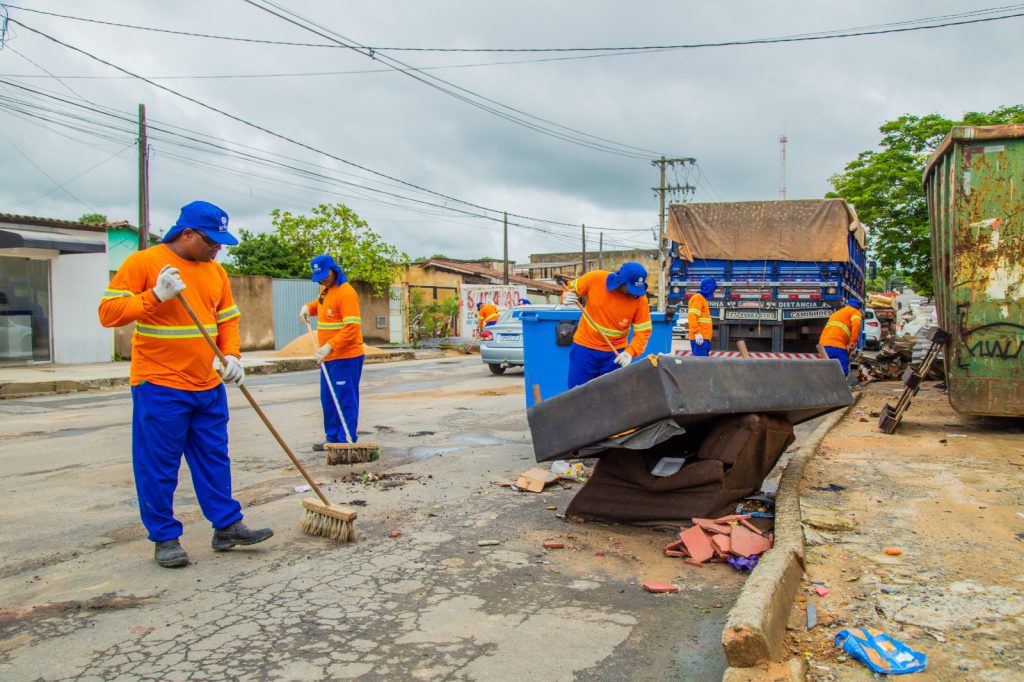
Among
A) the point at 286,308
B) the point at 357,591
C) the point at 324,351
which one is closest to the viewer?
the point at 357,591

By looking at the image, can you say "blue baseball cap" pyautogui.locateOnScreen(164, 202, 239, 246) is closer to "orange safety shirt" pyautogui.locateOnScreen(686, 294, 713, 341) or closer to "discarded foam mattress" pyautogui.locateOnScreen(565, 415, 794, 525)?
"discarded foam mattress" pyautogui.locateOnScreen(565, 415, 794, 525)

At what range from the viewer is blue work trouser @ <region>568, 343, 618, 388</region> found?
21.8ft

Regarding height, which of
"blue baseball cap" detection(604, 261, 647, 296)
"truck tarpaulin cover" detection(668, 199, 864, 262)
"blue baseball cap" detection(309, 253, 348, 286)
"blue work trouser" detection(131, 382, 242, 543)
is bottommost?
"blue work trouser" detection(131, 382, 242, 543)

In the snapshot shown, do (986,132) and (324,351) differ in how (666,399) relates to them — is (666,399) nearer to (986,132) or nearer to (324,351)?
(324,351)

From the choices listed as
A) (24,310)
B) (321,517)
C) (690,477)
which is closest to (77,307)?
(24,310)

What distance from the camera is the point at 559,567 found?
13.0 feet

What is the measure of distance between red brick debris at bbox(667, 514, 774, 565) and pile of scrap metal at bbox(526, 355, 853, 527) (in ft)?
0.98

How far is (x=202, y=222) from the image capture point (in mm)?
4160

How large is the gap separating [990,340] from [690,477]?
4.62 metres

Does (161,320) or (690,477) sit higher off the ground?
(161,320)

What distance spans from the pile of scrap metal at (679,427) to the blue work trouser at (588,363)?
1711 mm

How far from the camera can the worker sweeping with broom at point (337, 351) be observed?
695 cm

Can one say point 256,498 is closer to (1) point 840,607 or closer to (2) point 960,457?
(1) point 840,607

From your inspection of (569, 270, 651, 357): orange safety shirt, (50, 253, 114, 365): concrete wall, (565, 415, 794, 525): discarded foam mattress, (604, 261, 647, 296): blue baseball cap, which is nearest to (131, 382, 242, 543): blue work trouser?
(565, 415, 794, 525): discarded foam mattress
